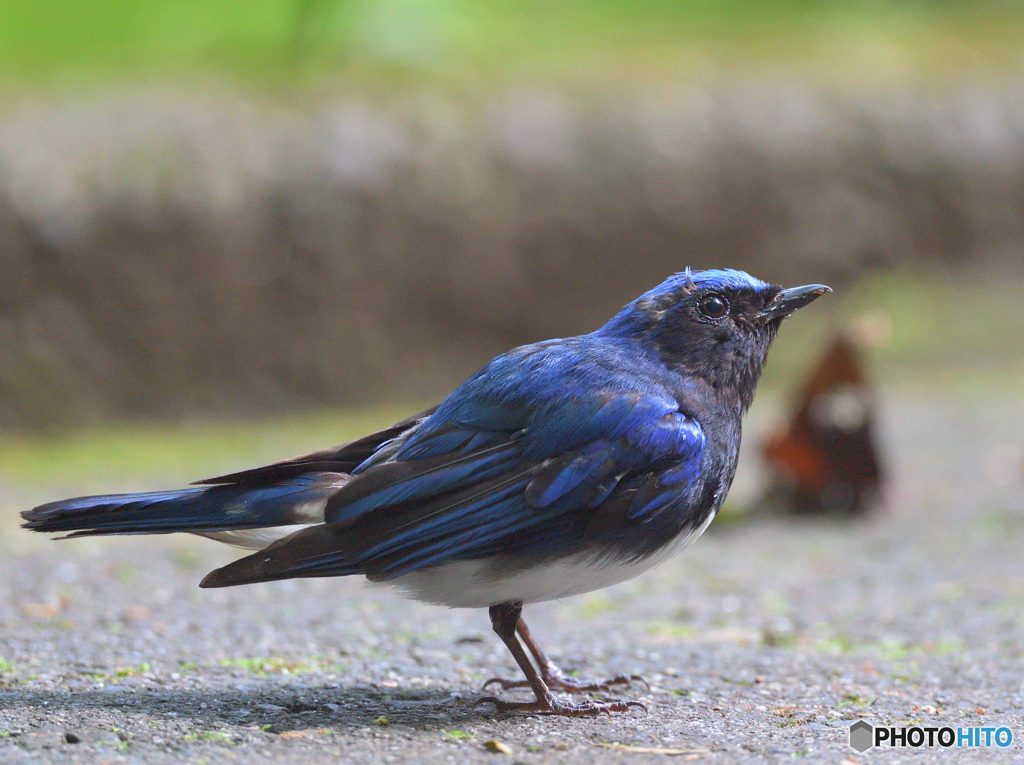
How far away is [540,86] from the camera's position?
10344 mm

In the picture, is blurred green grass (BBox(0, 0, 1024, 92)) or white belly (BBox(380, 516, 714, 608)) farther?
blurred green grass (BBox(0, 0, 1024, 92))

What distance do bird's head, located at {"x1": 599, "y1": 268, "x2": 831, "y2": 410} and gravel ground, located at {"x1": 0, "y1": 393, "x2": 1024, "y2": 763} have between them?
3.00 feet

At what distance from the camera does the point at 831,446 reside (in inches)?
252

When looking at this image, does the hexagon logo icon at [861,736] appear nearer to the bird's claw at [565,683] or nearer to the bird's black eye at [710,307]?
the bird's claw at [565,683]

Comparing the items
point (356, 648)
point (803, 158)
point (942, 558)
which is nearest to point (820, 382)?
point (942, 558)

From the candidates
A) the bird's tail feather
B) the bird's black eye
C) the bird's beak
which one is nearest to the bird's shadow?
the bird's tail feather

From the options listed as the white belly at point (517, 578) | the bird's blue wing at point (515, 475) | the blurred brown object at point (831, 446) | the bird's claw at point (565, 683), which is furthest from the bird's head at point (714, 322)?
the blurred brown object at point (831, 446)

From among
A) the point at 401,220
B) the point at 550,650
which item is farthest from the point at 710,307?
the point at 401,220

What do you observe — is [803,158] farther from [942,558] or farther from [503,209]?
[942,558]

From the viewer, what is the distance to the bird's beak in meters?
3.41

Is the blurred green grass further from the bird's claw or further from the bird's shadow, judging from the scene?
the bird's claw

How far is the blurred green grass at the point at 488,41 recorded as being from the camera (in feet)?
32.0

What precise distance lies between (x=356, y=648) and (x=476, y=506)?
1.26 meters

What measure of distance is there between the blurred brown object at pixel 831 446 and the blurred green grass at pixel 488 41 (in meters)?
4.90
